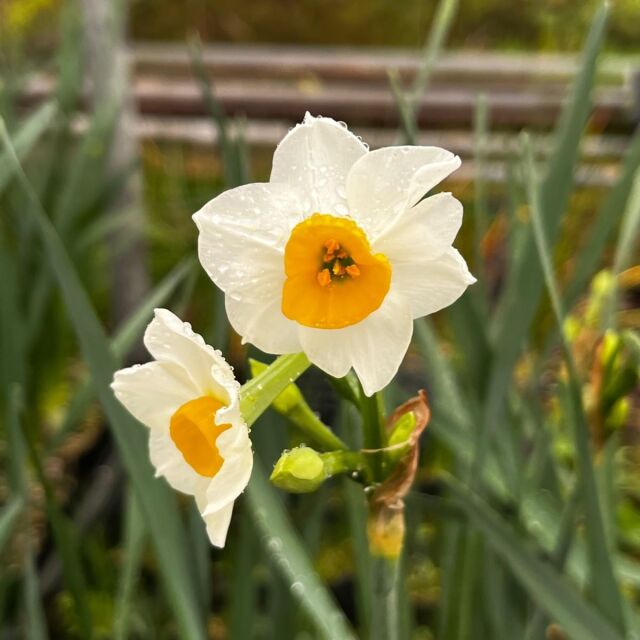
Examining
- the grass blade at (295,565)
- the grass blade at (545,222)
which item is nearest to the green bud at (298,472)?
the grass blade at (295,565)

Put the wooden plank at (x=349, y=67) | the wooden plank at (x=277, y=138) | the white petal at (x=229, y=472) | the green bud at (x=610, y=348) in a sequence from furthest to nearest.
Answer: the wooden plank at (x=349, y=67) → the wooden plank at (x=277, y=138) → the green bud at (x=610, y=348) → the white petal at (x=229, y=472)

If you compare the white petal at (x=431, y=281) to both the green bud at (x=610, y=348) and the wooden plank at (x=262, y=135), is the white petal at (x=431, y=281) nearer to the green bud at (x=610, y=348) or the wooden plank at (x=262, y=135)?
the green bud at (x=610, y=348)

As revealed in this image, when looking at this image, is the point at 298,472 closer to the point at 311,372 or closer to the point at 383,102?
the point at 311,372

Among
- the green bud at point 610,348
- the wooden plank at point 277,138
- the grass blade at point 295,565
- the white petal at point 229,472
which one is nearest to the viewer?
the white petal at point 229,472

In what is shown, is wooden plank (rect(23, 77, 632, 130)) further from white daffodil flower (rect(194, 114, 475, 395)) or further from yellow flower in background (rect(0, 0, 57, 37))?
white daffodil flower (rect(194, 114, 475, 395))

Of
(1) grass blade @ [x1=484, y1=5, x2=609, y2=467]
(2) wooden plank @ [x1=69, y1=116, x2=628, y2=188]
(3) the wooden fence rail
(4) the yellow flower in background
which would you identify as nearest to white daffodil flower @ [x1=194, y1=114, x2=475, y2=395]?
(1) grass blade @ [x1=484, y1=5, x2=609, y2=467]

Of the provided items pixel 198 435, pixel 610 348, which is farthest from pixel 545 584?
pixel 198 435
